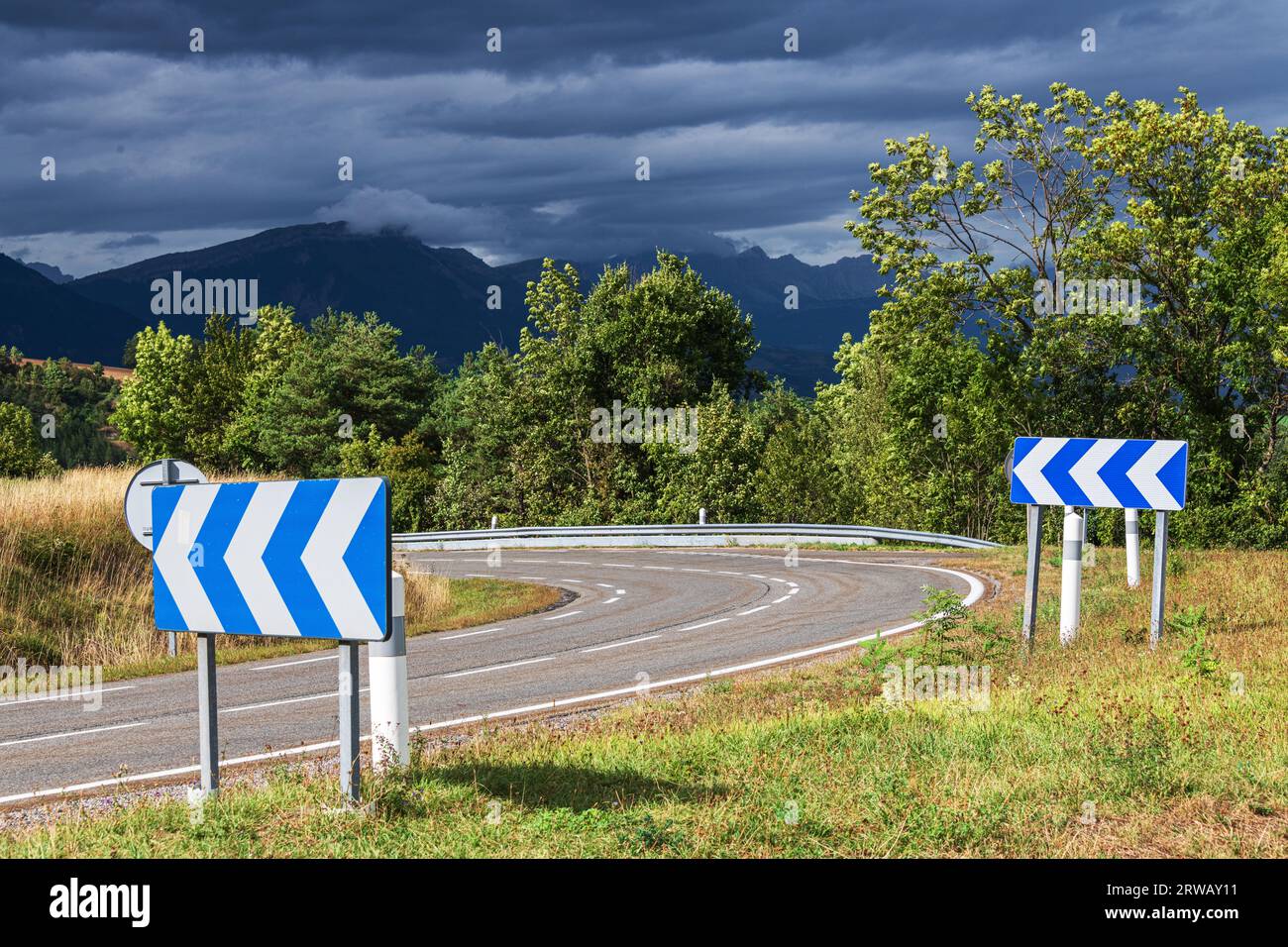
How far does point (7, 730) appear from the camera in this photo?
9.71 metres

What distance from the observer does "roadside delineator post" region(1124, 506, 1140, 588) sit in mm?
12977

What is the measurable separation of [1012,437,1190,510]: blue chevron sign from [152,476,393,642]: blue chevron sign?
684cm

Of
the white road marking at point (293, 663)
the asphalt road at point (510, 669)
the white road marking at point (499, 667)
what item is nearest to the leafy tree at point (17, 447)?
the asphalt road at point (510, 669)

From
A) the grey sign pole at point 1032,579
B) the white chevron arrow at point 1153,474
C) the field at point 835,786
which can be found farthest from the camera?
the grey sign pole at point 1032,579

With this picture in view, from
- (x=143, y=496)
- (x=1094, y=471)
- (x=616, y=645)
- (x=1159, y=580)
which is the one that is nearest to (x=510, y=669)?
(x=616, y=645)

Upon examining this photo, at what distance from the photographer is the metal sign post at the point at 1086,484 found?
10.1 m

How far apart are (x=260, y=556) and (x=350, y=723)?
89cm

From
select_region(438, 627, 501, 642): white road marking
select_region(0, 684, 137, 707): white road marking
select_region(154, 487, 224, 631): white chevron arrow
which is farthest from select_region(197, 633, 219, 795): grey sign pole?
select_region(438, 627, 501, 642): white road marking

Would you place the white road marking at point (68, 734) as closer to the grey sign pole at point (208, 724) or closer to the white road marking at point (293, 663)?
the white road marking at point (293, 663)

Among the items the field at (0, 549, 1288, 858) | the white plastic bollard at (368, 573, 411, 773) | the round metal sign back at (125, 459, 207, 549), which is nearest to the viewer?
the field at (0, 549, 1288, 858)

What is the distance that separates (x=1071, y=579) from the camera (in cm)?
1072

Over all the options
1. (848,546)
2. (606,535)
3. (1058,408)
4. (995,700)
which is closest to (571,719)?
(995,700)

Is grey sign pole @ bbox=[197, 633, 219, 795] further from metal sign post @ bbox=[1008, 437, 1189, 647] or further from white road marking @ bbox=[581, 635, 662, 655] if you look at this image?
white road marking @ bbox=[581, 635, 662, 655]
